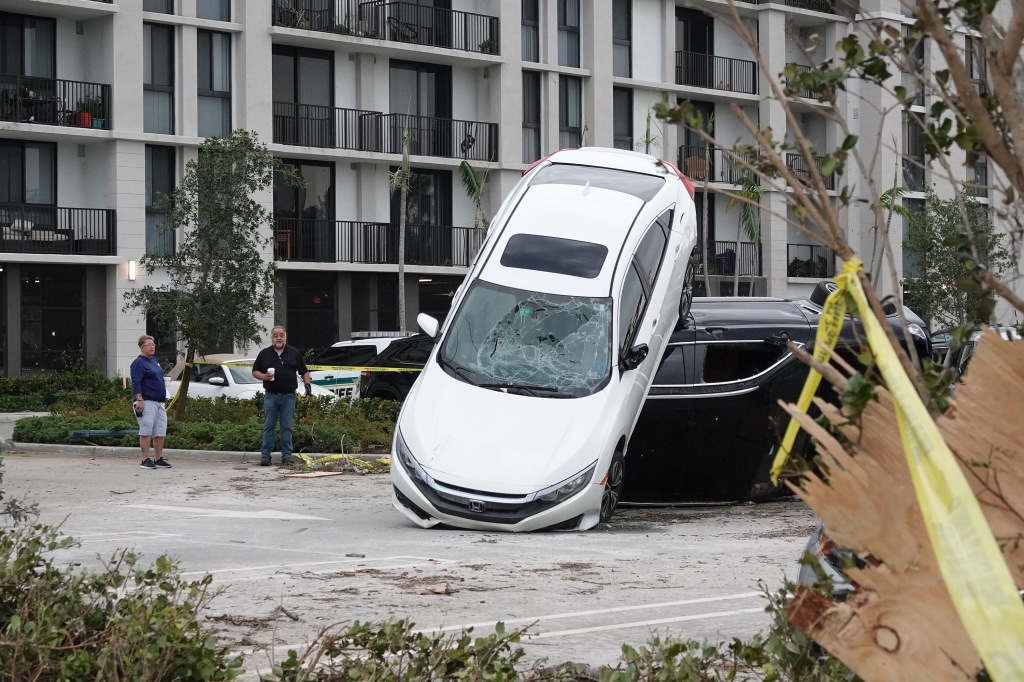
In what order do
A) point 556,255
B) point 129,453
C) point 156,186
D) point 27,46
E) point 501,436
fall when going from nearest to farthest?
point 501,436 → point 556,255 → point 129,453 → point 27,46 → point 156,186

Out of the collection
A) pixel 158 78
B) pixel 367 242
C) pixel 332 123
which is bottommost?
pixel 367 242

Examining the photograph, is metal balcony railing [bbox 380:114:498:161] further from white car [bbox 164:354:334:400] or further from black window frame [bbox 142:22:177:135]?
white car [bbox 164:354:334:400]

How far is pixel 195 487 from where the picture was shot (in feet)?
59.0

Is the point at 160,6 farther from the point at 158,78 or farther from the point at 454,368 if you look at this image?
the point at 454,368

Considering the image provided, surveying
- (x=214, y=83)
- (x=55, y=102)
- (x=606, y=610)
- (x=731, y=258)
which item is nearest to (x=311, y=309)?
(x=214, y=83)

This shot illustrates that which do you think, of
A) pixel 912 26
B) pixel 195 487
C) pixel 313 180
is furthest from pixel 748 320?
pixel 313 180

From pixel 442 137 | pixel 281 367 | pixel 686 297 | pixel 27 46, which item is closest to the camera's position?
pixel 686 297

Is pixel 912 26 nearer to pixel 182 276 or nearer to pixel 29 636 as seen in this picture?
pixel 29 636

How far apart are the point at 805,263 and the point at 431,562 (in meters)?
46.8

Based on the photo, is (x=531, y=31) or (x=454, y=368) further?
(x=531, y=31)

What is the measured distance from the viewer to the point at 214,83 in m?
42.1

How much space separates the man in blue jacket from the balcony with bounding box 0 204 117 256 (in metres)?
19.9

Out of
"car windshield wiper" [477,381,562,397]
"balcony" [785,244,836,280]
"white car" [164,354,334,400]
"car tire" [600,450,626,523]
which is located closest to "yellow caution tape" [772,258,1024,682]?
"car tire" [600,450,626,523]

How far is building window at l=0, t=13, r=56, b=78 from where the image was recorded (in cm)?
3909
